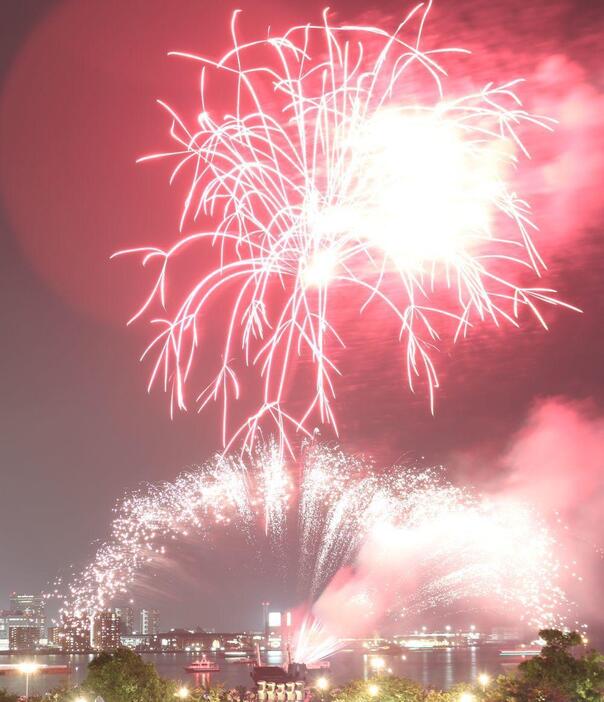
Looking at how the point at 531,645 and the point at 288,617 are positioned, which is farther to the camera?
the point at 531,645

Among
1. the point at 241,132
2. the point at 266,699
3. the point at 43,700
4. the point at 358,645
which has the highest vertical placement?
the point at 241,132

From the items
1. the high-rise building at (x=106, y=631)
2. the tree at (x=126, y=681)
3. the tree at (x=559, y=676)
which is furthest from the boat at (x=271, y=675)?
the high-rise building at (x=106, y=631)

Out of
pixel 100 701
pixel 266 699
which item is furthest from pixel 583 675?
pixel 266 699

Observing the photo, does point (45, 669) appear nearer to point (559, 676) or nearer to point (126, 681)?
point (126, 681)

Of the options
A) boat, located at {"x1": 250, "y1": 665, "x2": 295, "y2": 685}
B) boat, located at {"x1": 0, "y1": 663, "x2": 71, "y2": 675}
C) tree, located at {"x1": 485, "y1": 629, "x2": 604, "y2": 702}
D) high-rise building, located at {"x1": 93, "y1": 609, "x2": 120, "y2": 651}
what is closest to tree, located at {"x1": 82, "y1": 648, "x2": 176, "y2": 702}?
tree, located at {"x1": 485, "y1": 629, "x2": 604, "y2": 702}

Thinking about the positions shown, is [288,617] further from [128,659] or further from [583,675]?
[583,675]

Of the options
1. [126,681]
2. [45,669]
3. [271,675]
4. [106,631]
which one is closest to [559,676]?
[126,681]

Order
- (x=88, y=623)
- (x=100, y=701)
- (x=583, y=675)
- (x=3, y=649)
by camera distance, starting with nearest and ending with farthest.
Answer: (x=583, y=675)
(x=100, y=701)
(x=88, y=623)
(x=3, y=649)
